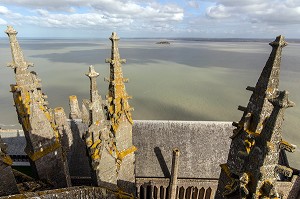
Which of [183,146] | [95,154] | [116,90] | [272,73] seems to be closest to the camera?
[272,73]

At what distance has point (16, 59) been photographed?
8664 mm

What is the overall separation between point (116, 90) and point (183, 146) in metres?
11.1

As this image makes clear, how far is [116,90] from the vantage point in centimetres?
991

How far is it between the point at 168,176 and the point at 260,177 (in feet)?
45.9

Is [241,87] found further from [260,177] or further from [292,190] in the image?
[260,177]

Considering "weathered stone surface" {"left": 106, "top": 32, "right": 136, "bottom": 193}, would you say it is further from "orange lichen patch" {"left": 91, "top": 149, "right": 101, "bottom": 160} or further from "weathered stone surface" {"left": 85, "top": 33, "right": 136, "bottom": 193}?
"orange lichen patch" {"left": 91, "top": 149, "right": 101, "bottom": 160}

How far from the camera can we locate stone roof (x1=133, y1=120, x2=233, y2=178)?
18109 mm

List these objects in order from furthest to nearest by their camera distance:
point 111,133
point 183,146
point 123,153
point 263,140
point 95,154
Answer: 1. point 183,146
2. point 123,153
3. point 111,133
4. point 95,154
5. point 263,140

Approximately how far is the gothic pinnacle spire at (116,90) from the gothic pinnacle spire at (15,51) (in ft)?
12.0

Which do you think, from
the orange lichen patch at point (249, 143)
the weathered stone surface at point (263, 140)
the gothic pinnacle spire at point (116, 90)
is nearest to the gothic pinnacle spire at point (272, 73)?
the weathered stone surface at point (263, 140)

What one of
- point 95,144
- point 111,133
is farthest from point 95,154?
point 111,133

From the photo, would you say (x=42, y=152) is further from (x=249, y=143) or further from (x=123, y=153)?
(x=249, y=143)

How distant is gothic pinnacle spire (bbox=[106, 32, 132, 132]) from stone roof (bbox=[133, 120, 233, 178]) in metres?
8.75

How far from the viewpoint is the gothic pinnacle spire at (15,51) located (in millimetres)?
8391
